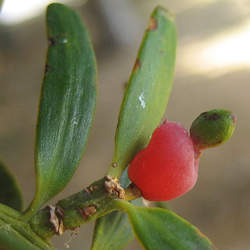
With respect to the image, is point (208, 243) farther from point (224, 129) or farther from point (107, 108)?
point (107, 108)

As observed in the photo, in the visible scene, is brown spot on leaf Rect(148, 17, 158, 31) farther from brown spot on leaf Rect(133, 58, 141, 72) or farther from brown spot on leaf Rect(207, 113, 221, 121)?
brown spot on leaf Rect(207, 113, 221, 121)

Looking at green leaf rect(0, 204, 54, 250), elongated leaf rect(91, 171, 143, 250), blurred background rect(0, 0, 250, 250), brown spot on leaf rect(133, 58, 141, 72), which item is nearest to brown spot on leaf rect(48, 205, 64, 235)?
green leaf rect(0, 204, 54, 250)

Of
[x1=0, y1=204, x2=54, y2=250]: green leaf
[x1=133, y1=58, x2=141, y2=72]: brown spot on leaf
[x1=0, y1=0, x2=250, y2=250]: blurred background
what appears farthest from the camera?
[x1=0, y1=0, x2=250, y2=250]: blurred background

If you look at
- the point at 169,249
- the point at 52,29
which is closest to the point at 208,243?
the point at 169,249

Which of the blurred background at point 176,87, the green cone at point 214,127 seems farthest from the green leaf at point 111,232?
the blurred background at point 176,87

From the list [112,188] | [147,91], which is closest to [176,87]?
[147,91]

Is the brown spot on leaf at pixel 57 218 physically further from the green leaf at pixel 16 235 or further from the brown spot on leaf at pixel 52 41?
the brown spot on leaf at pixel 52 41

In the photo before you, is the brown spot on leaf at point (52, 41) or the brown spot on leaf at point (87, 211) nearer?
the brown spot on leaf at point (87, 211)
